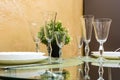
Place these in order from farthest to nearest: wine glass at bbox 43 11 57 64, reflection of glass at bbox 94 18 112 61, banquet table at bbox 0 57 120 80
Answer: wine glass at bbox 43 11 57 64 < reflection of glass at bbox 94 18 112 61 < banquet table at bbox 0 57 120 80

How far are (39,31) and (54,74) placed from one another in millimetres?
645

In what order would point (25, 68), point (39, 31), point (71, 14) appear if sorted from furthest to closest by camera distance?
1. point (71, 14)
2. point (39, 31)
3. point (25, 68)

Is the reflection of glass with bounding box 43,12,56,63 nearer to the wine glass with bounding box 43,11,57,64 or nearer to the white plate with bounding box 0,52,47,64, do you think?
the wine glass with bounding box 43,11,57,64

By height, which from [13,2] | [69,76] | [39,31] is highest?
[13,2]

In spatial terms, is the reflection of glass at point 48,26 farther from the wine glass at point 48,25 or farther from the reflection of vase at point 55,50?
the reflection of vase at point 55,50

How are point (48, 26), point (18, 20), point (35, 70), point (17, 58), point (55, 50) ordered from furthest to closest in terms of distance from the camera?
point (18, 20), point (55, 50), point (48, 26), point (17, 58), point (35, 70)

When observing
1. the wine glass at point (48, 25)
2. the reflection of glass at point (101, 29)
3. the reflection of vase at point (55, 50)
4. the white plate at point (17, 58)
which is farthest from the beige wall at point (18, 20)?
the reflection of glass at point (101, 29)

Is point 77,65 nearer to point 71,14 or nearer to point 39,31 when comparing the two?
point 39,31

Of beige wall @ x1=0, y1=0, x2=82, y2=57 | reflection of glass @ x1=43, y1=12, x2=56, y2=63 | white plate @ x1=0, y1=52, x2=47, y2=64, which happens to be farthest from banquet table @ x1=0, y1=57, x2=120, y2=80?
beige wall @ x1=0, y1=0, x2=82, y2=57

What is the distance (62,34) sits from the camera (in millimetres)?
1376

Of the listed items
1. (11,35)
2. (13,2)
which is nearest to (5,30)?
(11,35)

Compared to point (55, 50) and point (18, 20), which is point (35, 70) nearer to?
point (55, 50)

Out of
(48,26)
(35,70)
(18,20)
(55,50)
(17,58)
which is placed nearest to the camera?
(35,70)

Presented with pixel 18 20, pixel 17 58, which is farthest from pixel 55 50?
pixel 17 58
